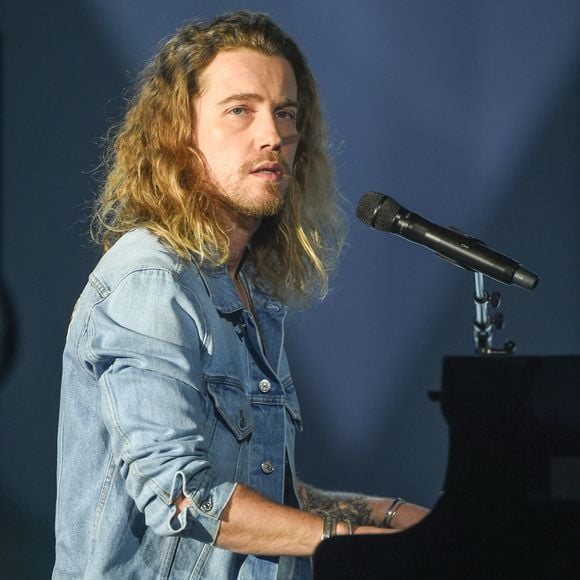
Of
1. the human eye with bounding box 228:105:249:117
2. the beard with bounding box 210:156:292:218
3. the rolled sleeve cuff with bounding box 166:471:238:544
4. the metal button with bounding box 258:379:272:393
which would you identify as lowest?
the rolled sleeve cuff with bounding box 166:471:238:544

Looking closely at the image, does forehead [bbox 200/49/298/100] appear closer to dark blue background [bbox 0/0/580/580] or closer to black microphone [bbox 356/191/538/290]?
black microphone [bbox 356/191/538/290]

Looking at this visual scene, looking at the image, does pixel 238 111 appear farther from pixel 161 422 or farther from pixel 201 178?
pixel 161 422

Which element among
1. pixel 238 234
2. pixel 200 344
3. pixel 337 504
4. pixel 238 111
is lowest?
pixel 337 504

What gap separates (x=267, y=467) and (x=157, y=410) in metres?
0.33

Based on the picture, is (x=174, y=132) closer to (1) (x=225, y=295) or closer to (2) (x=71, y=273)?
(1) (x=225, y=295)

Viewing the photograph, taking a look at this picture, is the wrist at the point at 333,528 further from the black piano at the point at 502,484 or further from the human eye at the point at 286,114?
the human eye at the point at 286,114

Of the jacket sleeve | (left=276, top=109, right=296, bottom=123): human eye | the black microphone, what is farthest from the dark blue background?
the jacket sleeve

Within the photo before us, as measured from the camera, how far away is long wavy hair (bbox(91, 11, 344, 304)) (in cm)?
178

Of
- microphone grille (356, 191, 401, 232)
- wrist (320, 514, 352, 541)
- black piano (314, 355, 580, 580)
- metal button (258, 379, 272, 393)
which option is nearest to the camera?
black piano (314, 355, 580, 580)

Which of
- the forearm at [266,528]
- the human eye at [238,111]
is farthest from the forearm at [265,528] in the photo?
the human eye at [238,111]

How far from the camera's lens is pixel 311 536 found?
136 cm

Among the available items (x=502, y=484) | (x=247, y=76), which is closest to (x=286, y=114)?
(x=247, y=76)

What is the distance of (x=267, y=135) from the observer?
1.79 m

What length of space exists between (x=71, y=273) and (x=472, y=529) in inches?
75.5
